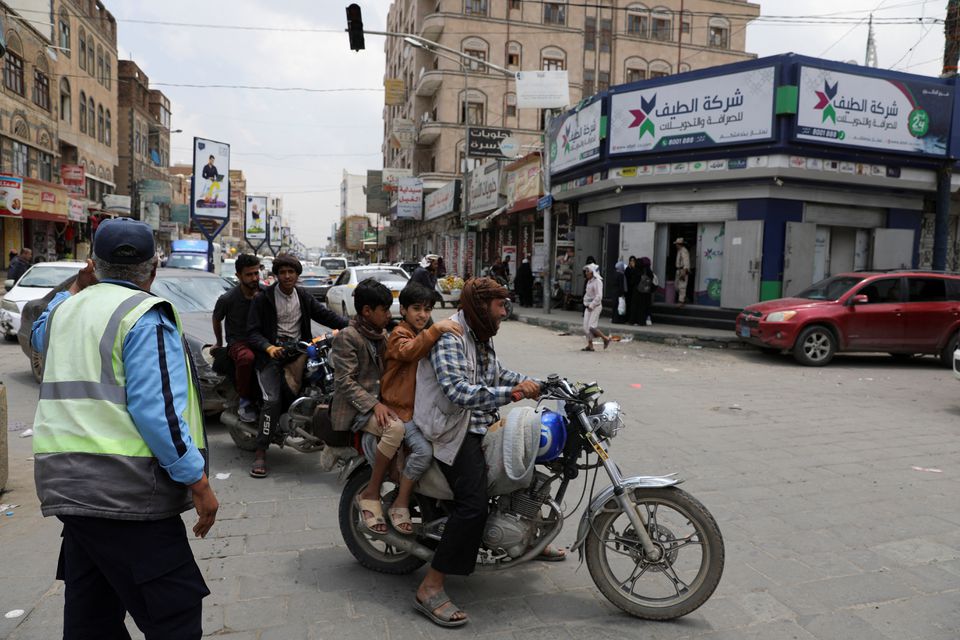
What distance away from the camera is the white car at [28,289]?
1275cm

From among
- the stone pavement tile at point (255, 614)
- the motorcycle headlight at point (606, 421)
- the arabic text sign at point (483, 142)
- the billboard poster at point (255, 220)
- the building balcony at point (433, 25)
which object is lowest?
the stone pavement tile at point (255, 614)

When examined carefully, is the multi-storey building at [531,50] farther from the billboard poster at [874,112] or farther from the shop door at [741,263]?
the billboard poster at [874,112]

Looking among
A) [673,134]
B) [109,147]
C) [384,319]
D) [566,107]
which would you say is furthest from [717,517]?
[109,147]

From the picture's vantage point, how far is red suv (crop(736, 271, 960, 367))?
12195mm

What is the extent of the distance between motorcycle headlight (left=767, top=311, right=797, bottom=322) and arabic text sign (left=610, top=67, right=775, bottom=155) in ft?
17.6

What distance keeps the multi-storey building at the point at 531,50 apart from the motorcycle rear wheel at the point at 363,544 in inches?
1709

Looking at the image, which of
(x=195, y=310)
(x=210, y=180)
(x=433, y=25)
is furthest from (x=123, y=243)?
(x=433, y=25)

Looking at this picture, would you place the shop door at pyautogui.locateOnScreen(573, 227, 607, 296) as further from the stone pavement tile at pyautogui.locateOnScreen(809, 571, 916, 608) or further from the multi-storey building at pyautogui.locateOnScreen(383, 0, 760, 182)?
the multi-storey building at pyautogui.locateOnScreen(383, 0, 760, 182)

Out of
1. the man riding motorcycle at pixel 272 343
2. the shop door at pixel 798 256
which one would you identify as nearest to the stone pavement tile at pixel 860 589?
the man riding motorcycle at pixel 272 343

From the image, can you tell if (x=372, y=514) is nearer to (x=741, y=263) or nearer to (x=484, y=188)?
(x=741, y=263)

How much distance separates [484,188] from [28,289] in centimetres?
1957

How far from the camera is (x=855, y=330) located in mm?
12258

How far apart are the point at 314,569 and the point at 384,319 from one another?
1593 millimetres

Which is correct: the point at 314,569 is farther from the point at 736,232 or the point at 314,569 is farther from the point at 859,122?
the point at 859,122
